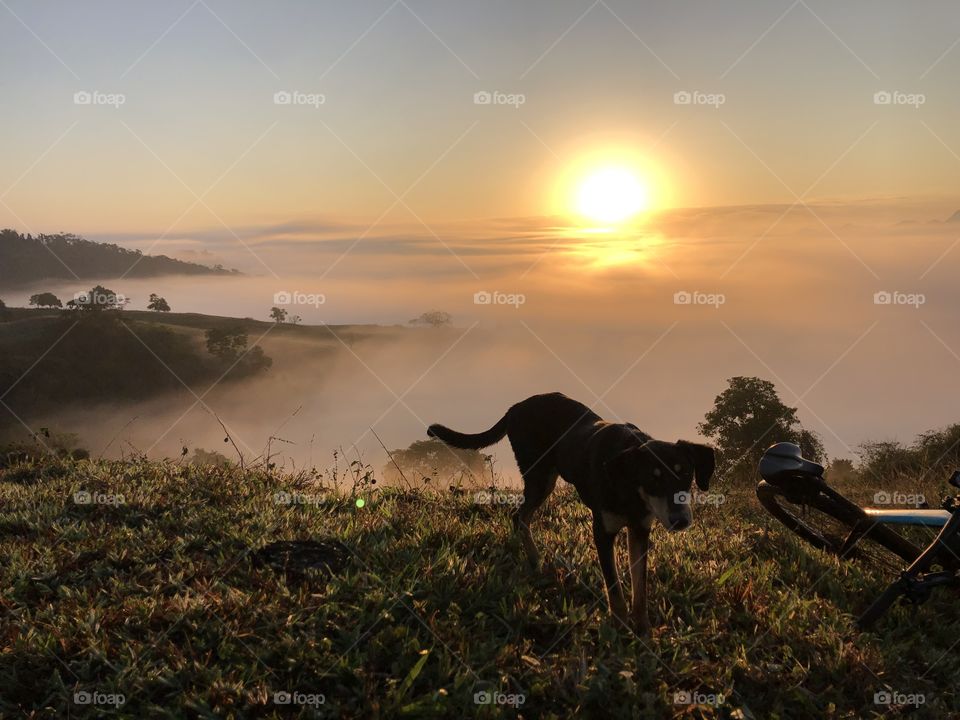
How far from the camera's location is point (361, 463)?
8.64m

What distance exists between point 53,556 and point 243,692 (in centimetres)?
286

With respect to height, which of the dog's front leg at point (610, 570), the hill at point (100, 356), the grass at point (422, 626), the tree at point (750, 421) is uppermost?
the hill at point (100, 356)

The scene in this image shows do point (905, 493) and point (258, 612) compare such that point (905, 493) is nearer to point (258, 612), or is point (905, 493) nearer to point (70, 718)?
point (258, 612)

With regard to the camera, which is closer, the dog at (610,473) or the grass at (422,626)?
the grass at (422,626)

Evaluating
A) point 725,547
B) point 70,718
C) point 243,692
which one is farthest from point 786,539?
point 70,718

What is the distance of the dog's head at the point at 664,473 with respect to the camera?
4.75 m

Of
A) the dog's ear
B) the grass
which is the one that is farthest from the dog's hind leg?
the dog's ear

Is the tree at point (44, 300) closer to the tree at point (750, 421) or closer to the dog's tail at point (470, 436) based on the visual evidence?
the tree at point (750, 421)

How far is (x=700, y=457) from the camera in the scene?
504 cm

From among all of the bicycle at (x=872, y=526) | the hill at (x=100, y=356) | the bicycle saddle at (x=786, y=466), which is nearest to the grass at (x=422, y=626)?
the bicycle at (x=872, y=526)

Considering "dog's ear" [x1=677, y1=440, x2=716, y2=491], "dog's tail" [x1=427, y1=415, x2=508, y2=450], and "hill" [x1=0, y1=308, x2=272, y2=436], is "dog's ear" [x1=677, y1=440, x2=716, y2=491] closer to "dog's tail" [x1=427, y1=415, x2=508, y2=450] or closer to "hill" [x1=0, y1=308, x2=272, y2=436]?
"dog's tail" [x1=427, y1=415, x2=508, y2=450]

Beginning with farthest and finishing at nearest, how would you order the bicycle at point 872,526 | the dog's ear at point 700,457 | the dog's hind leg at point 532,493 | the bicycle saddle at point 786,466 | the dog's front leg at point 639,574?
the dog's hind leg at point 532,493 → the bicycle saddle at point 786,466 → the bicycle at point 872,526 → the dog's front leg at point 639,574 → the dog's ear at point 700,457

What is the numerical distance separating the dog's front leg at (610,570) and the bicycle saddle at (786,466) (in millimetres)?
1457

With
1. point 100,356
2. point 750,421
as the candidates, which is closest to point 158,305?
point 100,356
